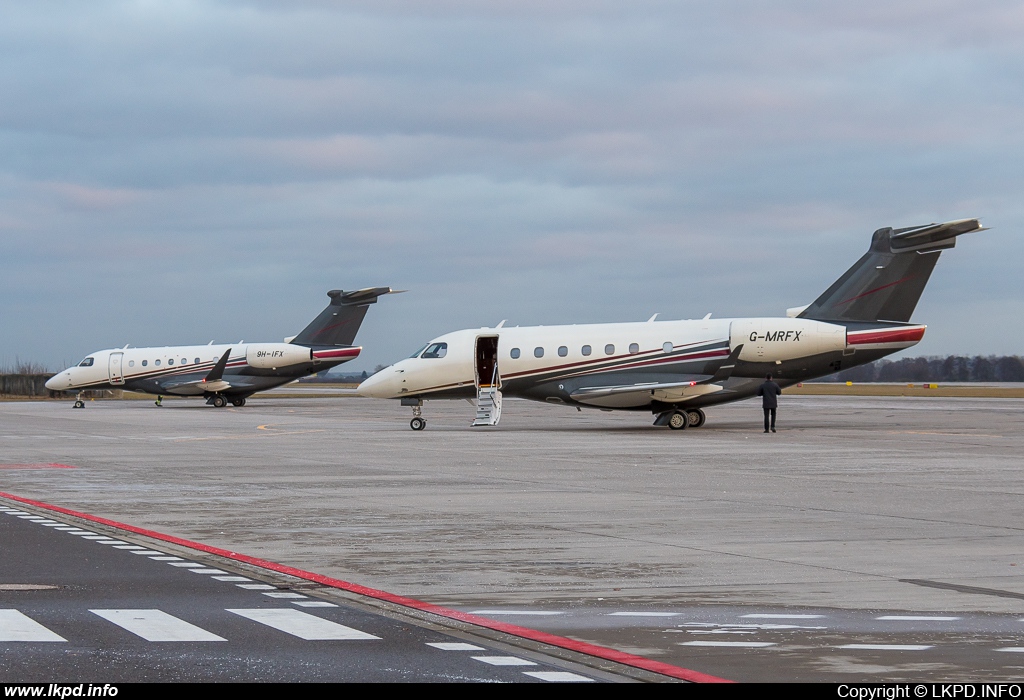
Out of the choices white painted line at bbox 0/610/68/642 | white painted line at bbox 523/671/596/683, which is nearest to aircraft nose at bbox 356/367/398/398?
white painted line at bbox 0/610/68/642

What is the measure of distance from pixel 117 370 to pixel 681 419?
41586 mm

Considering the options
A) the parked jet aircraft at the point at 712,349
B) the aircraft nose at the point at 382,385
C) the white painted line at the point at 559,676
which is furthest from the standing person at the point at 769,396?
the white painted line at the point at 559,676

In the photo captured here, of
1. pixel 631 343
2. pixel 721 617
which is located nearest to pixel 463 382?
Result: pixel 631 343

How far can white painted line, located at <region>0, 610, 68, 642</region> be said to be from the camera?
8.53 m

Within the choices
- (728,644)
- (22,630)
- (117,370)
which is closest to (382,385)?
(117,370)

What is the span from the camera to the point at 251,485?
22.1 m

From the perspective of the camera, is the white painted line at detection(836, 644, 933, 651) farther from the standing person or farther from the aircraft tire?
the aircraft tire

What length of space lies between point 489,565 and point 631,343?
102ft

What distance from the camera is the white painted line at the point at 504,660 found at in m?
7.87

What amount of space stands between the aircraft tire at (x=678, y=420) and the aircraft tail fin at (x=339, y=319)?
30.8 m

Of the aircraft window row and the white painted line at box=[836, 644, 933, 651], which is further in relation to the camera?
the aircraft window row

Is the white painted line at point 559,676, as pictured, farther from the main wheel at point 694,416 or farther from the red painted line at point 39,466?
the main wheel at point 694,416

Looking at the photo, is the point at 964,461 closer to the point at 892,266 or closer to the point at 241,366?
the point at 892,266

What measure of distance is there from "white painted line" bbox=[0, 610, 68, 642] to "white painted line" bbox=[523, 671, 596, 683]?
3263 millimetres
